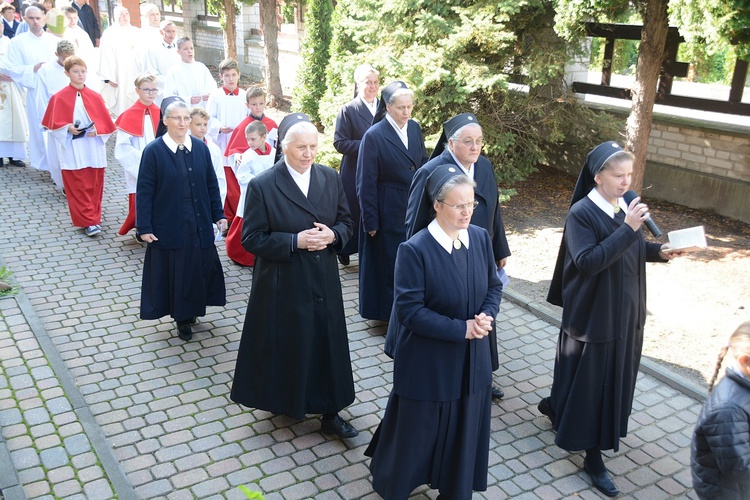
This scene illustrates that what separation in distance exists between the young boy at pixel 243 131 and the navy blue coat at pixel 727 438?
5.61 meters

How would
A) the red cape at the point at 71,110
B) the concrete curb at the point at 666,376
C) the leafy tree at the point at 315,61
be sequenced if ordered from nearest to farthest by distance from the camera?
the concrete curb at the point at 666,376
the red cape at the point at 71,110
the leafy tree at the point at 315,61

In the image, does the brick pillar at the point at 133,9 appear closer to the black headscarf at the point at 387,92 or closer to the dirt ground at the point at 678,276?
the dirt ground at the point at 678,276

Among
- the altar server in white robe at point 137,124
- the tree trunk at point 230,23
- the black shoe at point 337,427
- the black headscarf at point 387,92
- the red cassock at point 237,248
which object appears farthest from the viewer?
the tree trunk at point 230,23

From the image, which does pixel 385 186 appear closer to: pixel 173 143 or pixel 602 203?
pixel 173 143

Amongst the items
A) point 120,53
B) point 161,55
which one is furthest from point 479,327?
point 120,53

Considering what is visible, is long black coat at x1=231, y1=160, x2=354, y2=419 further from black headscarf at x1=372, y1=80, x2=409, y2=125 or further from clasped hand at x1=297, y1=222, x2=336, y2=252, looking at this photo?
black headscarf at x1=372, y1=80, x2=409, y2=125

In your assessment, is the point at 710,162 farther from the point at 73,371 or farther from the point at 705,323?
the point at 73,371

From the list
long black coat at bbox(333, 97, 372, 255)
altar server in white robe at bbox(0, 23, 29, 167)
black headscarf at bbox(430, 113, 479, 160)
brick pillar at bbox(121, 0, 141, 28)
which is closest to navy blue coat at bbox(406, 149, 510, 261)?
black headscarf at bbox(430, 113, 479, 160)

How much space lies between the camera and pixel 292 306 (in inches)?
191

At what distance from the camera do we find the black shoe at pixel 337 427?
5.08m

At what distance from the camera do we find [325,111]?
476 inches

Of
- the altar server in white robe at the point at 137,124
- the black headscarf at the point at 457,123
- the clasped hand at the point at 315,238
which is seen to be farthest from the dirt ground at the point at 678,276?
the altar server in white robe at the point at 137,124

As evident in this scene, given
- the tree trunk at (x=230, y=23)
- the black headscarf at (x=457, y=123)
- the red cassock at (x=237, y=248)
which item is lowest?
the red cassock at (x=237, y=248)

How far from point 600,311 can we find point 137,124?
5568 millimetres
